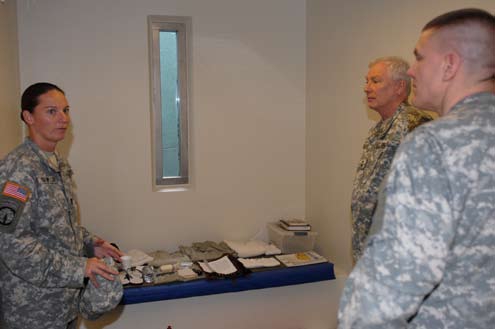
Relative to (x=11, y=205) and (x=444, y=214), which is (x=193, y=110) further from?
(x=444, y=214)

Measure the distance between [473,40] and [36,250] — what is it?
67.0 inches

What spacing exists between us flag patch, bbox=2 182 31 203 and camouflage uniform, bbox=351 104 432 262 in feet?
5.12

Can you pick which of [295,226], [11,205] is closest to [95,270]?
[11,205]

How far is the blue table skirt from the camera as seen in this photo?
256cm

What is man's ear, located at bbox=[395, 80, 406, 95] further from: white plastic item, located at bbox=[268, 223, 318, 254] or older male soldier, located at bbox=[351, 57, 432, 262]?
white plastic item, located at bbox=[268, 223, 318, 254]

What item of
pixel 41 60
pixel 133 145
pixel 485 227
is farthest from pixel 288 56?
pixel 485 227

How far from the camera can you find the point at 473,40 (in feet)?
3.16

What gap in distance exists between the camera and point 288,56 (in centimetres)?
348

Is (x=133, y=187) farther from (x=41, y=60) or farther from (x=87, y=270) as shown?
(x=87, y=270)

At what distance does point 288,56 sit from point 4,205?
8.21ft

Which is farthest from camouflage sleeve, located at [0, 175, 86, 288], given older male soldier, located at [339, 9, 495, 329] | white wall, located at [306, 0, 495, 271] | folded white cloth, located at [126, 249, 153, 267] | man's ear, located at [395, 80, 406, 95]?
white wall, located at [306, 0, 495, 271]

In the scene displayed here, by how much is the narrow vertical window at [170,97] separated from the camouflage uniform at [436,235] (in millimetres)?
2518

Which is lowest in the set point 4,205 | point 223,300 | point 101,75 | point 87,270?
point 223,300

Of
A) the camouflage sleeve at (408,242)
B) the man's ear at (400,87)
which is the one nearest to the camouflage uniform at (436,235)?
the camouflage sleeve at (408,242)
